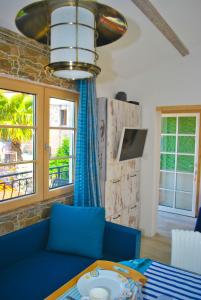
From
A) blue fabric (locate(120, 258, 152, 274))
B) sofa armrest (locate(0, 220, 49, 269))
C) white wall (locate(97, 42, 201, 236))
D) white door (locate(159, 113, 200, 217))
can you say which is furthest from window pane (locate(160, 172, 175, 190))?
blue fabric (locate(120, 258, 152, 274))

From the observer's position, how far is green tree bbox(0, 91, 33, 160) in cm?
226

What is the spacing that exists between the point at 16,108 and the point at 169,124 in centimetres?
337

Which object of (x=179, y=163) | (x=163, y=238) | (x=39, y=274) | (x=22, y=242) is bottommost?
(x=163, y=238)

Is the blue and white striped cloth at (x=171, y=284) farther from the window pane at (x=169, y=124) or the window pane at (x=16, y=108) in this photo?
the window pane at (x=169, y=124)

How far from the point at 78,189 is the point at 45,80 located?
1237mm

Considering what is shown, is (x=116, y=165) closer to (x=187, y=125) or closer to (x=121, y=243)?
(x=121, y=243)

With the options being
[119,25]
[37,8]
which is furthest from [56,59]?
[119,25]

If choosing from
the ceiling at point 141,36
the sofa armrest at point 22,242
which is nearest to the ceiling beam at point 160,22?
the ceiling at point 141,36

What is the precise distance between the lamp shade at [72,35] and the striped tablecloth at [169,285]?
1.14 m

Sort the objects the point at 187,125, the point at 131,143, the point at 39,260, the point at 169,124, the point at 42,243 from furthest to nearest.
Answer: the point at 169,124, the point at 187,125, the point at 131,143, the point at 42,243, the point at 39,260

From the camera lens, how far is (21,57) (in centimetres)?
231

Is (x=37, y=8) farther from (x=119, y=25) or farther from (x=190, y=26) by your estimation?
(x=190, y=26)

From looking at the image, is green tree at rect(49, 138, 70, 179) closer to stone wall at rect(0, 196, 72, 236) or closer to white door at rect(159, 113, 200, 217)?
stone wall at rect(0, 196, 72, 236)

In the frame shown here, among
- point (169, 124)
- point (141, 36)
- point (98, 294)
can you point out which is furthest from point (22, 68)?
point (169, 124)
